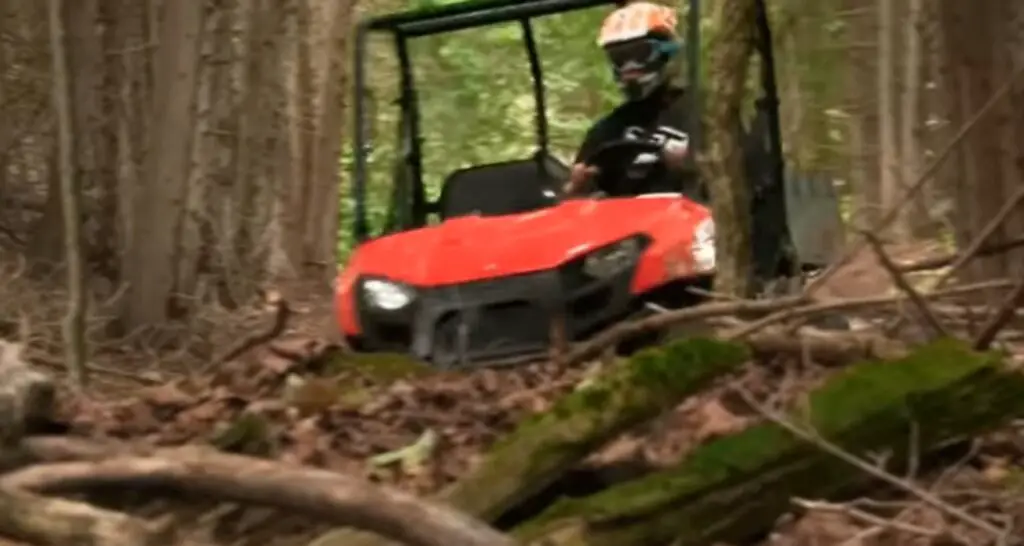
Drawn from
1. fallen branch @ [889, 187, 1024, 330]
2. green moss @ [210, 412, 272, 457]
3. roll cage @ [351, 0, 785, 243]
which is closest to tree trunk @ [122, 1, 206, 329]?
roll cage @ [351, 0, 785, 243]

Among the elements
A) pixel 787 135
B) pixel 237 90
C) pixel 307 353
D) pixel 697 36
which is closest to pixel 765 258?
pixel 697 36

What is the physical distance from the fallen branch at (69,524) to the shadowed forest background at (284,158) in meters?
0.34

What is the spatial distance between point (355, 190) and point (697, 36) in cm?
163

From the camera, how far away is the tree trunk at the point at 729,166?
15.6ft

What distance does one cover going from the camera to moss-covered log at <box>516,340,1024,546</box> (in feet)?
9.37

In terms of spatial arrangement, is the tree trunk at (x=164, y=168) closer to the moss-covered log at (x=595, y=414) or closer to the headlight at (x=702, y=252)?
the headlight at (x=702, y=252)

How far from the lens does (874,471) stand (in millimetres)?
2717

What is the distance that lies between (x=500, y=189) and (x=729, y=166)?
2.05 meters

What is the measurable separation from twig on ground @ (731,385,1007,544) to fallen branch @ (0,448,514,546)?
0.53 m

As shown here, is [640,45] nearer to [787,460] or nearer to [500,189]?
[500,189]

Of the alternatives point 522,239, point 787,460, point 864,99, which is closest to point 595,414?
point 787,460

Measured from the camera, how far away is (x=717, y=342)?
313 centimetres

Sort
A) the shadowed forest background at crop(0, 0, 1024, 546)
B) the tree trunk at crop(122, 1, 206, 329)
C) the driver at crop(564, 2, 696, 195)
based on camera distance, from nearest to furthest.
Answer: the shadowed forest background at crop(0, 0, 1024, 546) → the driver at crop(564, 2, 696, 195) → the tree trunk at crop(122, 1, 206, 329)

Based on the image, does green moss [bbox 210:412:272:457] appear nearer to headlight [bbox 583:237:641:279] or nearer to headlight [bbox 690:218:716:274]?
headlight [bbox 583:237:641:279]
